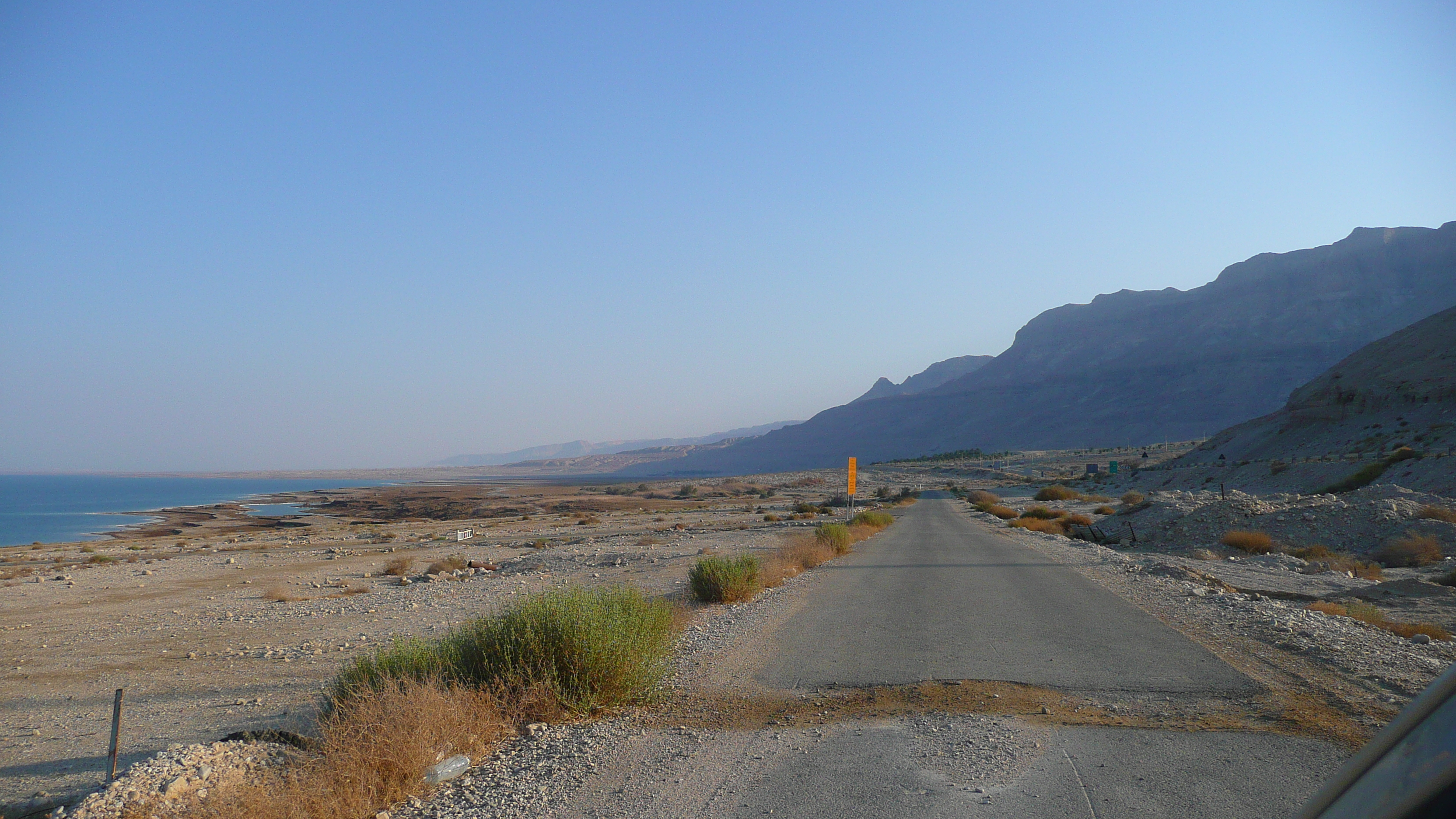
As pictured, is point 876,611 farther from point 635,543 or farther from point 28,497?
point 28,497

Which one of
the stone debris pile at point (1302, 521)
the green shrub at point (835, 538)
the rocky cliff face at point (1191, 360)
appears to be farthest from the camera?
the rocky cliff face at point (1191, 360)

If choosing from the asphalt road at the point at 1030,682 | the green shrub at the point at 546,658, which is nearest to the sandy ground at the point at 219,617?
the green shrub at the point at 546,658

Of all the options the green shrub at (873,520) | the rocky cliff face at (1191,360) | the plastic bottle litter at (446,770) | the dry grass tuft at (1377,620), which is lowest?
the green shrub at (873,520)

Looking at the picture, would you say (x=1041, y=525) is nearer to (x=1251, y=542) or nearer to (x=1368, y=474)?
(x=1251, y=542)

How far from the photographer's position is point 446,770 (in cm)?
555

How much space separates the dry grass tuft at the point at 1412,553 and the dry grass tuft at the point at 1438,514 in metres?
2.10

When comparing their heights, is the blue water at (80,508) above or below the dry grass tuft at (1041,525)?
above

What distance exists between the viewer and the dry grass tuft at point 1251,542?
78.1 feet

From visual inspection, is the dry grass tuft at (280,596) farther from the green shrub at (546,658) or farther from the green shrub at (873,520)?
the green shrub at (873,520)

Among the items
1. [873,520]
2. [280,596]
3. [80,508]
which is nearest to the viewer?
[280,596]

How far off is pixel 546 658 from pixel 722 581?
285 inches

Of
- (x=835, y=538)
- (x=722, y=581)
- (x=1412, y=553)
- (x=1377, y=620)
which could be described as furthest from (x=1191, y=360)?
(x=722, y=581)

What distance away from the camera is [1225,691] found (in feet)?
23.8

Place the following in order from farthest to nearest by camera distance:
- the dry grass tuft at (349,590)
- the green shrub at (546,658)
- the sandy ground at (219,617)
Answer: the dry grass tuft at (349,590), the sandy ground at (219,617), the green shrub at (546,658)
